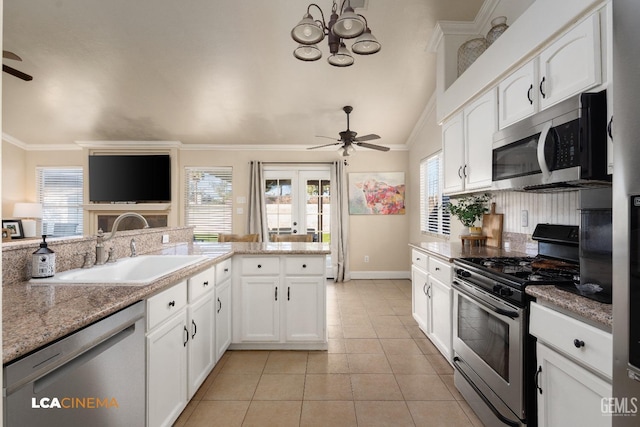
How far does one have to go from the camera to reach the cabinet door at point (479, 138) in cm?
245

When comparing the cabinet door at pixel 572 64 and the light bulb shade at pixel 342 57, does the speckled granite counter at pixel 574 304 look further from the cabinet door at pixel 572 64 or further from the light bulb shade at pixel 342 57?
the light bulb shade at pixel 342 57

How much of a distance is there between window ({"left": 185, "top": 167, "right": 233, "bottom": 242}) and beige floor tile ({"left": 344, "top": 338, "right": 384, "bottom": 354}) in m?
3.54

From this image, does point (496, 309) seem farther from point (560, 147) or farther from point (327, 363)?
point (327, 363)

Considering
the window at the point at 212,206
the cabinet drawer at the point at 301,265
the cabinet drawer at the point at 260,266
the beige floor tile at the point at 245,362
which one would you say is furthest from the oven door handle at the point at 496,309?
the window at the point at 212,206

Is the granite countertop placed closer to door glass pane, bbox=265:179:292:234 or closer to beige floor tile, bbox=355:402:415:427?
beige floor tile, bbox=355:402:415:427

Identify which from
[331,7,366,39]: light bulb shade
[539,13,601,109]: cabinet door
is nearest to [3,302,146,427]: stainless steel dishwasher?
[331,7,366,39]: light bulb shade

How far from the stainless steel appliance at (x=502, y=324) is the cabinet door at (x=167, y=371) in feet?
5.70

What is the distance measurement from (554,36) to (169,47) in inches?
137

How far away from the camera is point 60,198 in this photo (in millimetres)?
6090

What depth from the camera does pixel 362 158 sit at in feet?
19.5

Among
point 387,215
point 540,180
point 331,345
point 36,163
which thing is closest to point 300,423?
point 331,345

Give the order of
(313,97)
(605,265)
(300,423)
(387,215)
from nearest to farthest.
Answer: (605,265) → (300,423) → (313,97) → (387,215)

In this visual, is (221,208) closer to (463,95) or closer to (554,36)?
(463,95)

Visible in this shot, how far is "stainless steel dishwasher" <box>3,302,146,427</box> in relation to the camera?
94 cm
